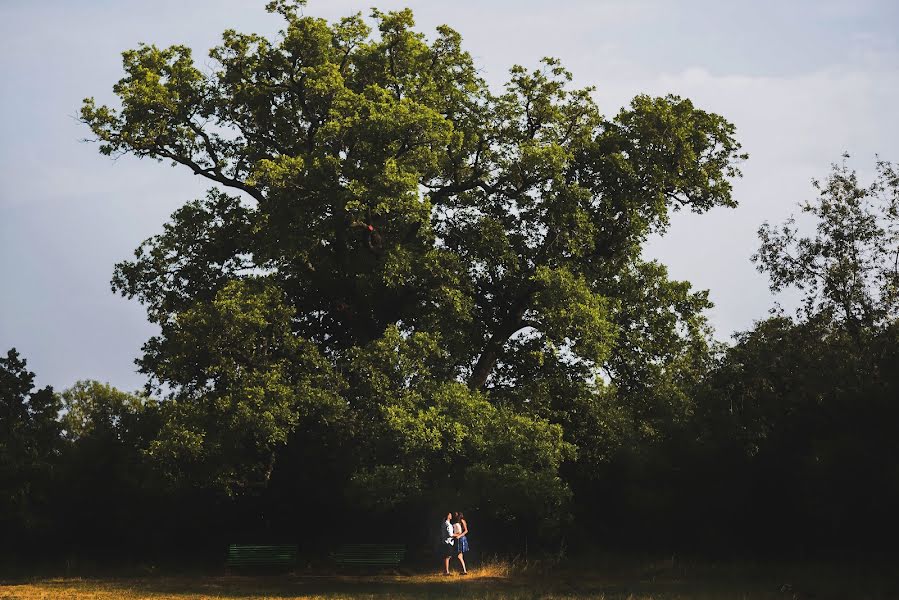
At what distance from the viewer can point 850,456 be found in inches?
1050

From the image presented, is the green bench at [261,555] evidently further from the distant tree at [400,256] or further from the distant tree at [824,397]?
the distant tree at [824,397]

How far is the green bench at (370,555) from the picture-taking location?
3008 centimetres

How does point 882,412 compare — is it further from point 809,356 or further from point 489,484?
point 489,484

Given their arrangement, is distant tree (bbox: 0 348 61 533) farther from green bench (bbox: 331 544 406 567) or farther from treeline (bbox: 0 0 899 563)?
green bench (bbox: 331 544 406 567)

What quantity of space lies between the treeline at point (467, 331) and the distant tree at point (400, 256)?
0.09m

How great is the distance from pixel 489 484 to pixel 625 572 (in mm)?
5842

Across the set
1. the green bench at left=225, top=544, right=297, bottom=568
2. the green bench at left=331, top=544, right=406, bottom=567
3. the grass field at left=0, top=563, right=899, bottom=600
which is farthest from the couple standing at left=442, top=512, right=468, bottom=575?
the green bench at left=225, top=544, right=297, bottom=568

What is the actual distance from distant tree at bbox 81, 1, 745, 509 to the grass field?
2.81 metres

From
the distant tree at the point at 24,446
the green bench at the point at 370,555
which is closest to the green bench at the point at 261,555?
the green bench at the point at 370,555

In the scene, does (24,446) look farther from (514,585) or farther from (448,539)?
(514,585)

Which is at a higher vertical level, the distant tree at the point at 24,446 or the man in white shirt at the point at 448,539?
the distant tree at the point at 24,446

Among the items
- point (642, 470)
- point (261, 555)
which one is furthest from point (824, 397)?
point (261, 555)

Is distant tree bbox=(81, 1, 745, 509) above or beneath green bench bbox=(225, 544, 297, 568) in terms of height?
above

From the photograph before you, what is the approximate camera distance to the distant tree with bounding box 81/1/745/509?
27.7 metres
